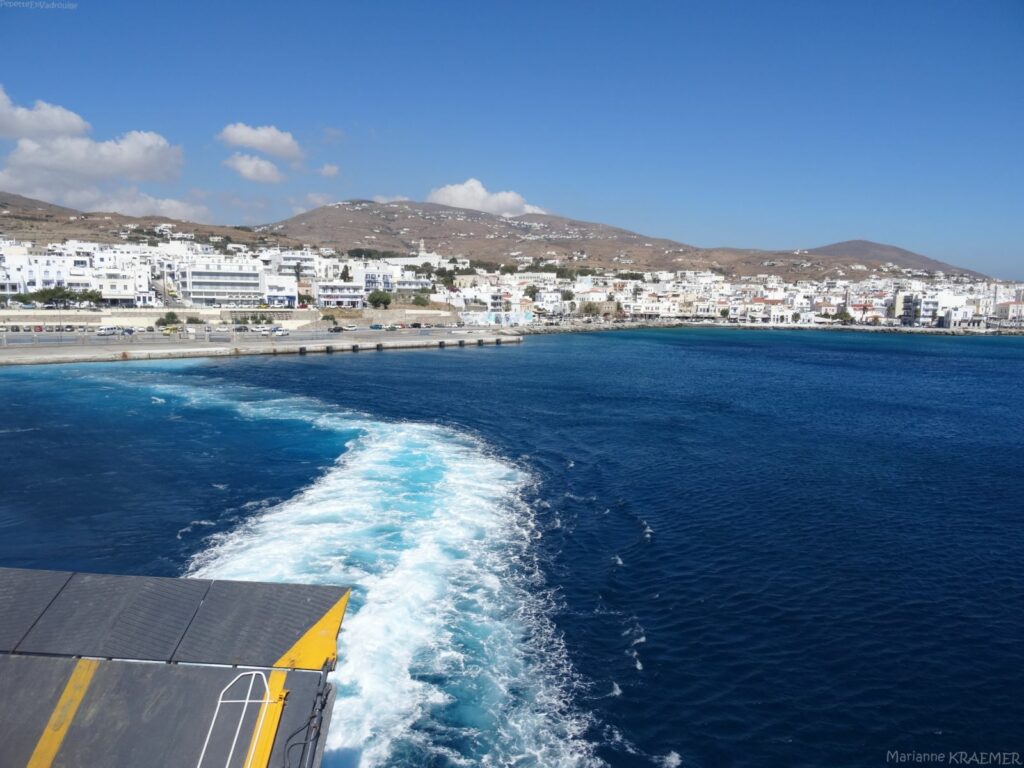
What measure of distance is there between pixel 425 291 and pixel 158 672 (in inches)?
3549

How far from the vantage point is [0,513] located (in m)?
15.8

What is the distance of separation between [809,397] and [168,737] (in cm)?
3812

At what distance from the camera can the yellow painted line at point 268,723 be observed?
5418 mm

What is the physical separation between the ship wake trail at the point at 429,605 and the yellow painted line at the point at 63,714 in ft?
10.7

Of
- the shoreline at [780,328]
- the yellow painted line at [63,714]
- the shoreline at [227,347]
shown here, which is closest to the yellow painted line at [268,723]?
the yellow painted line at [63,714]

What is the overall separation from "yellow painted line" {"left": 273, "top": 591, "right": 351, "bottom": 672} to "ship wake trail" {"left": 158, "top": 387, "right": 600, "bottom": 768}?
2684mm

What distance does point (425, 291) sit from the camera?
94.0m

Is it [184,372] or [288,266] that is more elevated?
[288,266]

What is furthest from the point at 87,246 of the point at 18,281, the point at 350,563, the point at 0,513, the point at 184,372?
the point at 350,563

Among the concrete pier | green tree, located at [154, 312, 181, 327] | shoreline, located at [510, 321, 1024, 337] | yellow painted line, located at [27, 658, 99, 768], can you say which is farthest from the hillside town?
yellow painted line, located at [27, 658, 99, 768]

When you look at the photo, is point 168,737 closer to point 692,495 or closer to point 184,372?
point 692,495

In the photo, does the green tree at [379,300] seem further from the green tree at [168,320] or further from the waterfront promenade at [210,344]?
the green tree at [168,320]

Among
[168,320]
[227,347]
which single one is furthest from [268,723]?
[168,320]

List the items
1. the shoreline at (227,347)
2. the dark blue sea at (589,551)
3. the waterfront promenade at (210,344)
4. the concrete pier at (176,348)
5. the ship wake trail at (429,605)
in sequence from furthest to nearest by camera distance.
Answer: the waterfront promenade at (210,344)
the shoreline at (227,347)
the concrete pier at (176,348)
the dark blue sea at (589,551)
the ship wake trail at (429,605)
